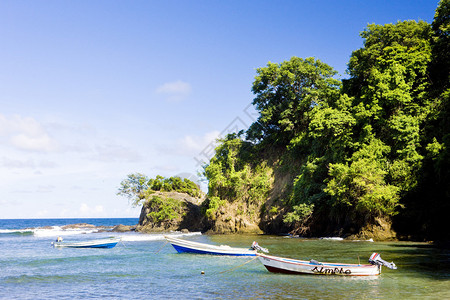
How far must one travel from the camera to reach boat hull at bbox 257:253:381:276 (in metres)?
19.4

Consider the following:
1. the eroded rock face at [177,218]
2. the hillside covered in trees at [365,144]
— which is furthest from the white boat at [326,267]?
the eroded rock face at [177,218]

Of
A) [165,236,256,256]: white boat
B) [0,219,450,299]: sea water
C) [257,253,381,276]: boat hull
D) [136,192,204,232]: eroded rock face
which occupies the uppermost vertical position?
[136,192,204,232]: eroded rock face

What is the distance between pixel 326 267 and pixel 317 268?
1.54 ft

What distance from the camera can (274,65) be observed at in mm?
55000

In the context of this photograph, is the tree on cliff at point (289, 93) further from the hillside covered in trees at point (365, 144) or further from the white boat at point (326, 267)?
the white boat at point (326, 267)

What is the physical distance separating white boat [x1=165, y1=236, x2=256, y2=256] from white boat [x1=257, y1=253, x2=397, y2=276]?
6635 mm

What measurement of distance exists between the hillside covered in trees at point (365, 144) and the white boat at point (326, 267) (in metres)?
15.1

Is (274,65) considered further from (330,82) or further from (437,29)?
(437,29)

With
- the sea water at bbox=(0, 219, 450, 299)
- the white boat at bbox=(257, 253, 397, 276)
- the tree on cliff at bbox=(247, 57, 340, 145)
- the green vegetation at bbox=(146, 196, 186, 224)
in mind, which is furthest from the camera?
the green vegetation at bbox=(146, 196, 186, 224)

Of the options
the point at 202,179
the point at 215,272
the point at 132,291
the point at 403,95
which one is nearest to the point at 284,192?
the point at 202,179

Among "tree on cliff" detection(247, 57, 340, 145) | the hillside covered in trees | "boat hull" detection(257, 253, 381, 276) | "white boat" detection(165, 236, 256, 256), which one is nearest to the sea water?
"boat hull" detection(257, 253, 381, 276)

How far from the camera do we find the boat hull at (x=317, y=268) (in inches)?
765

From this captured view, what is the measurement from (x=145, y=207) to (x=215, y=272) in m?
47.3

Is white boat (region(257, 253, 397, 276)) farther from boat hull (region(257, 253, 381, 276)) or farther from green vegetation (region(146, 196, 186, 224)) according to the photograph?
green vegetation (region(146, 196, 186, 224))
